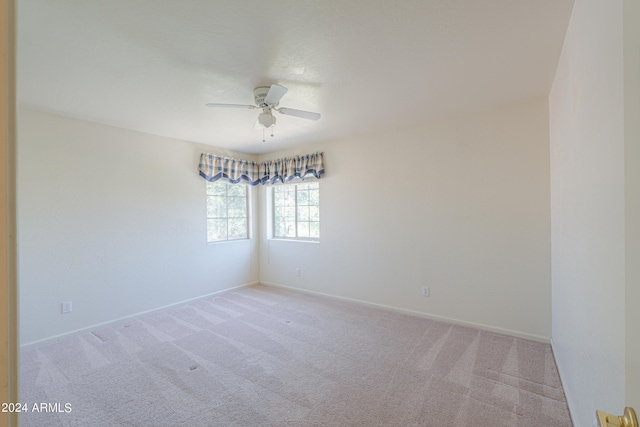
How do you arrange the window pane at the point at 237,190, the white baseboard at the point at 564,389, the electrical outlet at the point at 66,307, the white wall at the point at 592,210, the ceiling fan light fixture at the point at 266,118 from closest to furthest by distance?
the white wall at the point at 592,210 → the white baseboard at the point at 564,389 → the ceiling fan light fixture at the point at 266,118 → the electrical outlet at the point at 66,307 → the window pane at the point at 237,190

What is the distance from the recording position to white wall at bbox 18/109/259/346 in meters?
2.74

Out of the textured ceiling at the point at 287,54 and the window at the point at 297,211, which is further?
the window at the point at 297,211

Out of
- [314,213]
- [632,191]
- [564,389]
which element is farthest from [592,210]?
[314,213]

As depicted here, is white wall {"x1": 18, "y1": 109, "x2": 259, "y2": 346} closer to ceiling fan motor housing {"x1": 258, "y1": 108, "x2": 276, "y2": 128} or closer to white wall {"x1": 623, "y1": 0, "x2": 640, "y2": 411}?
ceiling fan motor housing {"x1": 258, "y1": 108, "x2": 276, "y2": 128}

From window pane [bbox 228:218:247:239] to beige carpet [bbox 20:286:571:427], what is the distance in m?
1.68

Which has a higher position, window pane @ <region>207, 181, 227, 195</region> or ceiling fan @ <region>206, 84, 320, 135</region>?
ceiling fan @ <region>206, 84, 320, 135</region>

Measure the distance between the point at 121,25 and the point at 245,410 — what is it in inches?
95.9

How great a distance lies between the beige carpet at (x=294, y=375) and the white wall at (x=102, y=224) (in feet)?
1.37

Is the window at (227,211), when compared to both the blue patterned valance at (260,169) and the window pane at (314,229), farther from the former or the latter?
the window pane at (314,229)

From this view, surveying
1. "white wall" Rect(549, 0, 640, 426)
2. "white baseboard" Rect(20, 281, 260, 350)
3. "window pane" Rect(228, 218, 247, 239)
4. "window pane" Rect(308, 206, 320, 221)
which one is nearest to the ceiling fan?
"white wall" Rect(549, 0, 640, 426)

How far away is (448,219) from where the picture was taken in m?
3.15

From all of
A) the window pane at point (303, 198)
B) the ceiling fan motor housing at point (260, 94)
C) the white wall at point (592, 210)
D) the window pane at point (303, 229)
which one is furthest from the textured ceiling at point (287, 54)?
the window pane at point (303, 229)

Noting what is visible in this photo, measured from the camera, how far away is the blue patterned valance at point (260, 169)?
412cm

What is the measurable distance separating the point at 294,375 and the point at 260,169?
344 centimetres
